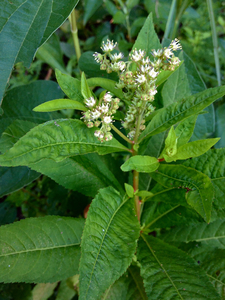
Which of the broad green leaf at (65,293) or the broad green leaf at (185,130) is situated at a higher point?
the broad green leaf at (185,130)

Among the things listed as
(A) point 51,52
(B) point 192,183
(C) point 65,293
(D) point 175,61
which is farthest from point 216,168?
(A) point 51,52

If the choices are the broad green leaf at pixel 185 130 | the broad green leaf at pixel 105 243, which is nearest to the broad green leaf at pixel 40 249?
the broad green leaf at pixel 105 243

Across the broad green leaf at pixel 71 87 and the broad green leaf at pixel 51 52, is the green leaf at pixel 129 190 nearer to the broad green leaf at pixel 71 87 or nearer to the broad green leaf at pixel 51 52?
the broad green leaf at pixel 71 87

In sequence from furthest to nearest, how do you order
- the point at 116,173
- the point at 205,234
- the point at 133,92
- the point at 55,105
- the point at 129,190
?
the point at 116,173
the point at 205,234
the point at 129,190
the point at 133,92
the point at 55,105

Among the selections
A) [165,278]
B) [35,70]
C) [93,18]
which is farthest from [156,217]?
[93,18]

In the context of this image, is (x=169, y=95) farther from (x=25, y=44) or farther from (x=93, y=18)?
(x=93, y=18)

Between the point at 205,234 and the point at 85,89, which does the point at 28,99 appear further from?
the point at 205,234

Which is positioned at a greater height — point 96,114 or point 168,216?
point 96,114
